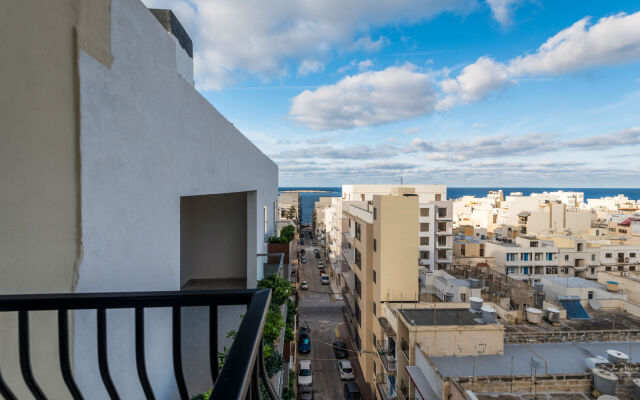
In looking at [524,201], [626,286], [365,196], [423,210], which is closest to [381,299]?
[423,210]

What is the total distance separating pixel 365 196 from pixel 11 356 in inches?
1386

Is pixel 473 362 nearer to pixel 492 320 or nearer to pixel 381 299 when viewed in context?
pixel 492 320

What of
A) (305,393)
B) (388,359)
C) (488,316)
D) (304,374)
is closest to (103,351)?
(488,316)

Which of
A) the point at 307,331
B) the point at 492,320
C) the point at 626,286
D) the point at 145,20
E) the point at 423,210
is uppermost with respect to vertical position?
Result: the point at 145,20

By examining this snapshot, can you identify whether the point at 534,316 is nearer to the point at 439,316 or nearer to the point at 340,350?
the point at 439,316

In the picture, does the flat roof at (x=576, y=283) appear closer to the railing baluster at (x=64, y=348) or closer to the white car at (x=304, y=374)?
the white car at (x=304, y=374)

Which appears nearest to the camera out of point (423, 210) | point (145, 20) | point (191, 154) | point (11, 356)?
point (11, 356)

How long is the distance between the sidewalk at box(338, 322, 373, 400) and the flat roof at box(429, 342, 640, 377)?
7.70 m

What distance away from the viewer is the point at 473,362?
916 cm

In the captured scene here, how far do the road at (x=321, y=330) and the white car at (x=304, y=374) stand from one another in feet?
2.86

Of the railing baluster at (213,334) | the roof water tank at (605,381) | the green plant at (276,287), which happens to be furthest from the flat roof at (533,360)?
the railing baluster at (213,334)

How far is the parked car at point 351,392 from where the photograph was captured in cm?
1462

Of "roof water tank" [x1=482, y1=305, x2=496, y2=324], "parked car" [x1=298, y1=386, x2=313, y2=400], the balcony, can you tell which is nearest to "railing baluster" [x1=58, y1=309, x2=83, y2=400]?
"roof water tank" [x1=482, y1=305, x2=496, y2=324]

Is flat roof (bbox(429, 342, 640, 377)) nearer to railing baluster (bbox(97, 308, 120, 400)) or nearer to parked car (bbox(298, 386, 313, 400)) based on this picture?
parked car (bbox(298, 386, 313, 400))
